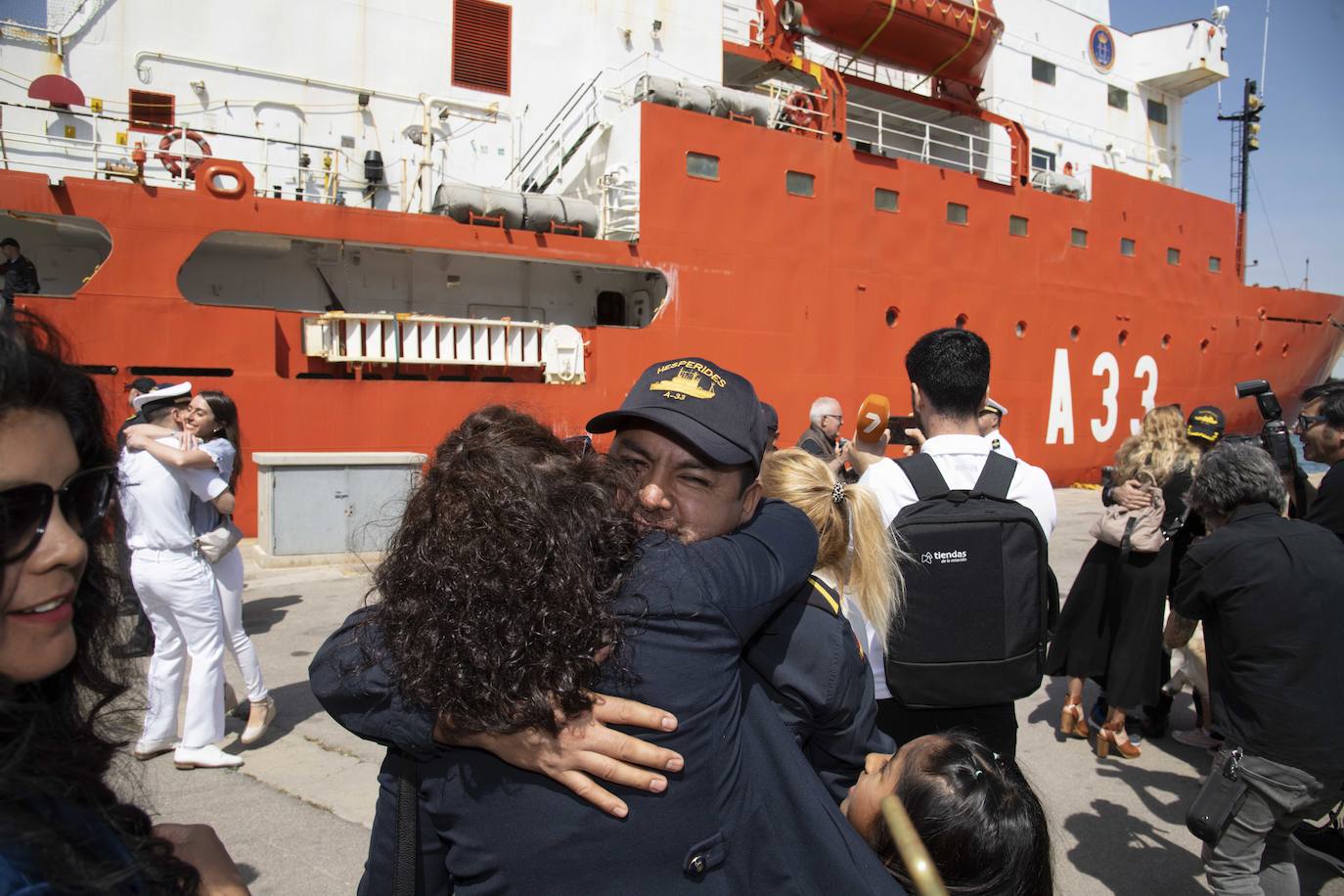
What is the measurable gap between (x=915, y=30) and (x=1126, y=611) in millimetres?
10240

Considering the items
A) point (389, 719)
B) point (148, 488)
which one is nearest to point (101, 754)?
point (389, 719)

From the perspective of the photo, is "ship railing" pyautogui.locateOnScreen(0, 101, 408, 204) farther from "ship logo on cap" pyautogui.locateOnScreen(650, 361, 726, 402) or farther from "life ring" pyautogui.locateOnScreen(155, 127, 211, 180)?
"ship logo on cap" pyautogui.locateOnScreen(650, 361, 726, 402)

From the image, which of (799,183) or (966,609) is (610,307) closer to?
(799,183)

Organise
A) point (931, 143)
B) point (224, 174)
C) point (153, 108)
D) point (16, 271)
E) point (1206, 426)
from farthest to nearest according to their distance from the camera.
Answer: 1. point (931, 143)
2. point (153, 108)
3. point (224, 174)
4. point (16, 271)
5. point (1206, 426)

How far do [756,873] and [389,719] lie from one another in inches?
21.4

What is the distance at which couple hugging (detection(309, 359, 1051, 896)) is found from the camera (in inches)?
39.8

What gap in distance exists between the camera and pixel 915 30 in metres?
11.6

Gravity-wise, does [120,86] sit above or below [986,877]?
above

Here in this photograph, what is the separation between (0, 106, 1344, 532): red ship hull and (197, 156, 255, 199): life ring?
11cm

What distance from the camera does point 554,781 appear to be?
105 cm

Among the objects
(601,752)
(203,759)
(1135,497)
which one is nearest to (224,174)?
(203,759)

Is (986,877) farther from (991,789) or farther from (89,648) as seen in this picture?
(89,648)

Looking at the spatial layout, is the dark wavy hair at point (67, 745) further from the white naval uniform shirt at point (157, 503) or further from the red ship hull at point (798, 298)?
the red ship hull at point (798, 298)

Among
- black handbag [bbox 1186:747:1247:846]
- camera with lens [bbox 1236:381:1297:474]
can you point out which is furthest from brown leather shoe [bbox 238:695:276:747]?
camera with lens [bbox 1236:381:1297:474]
